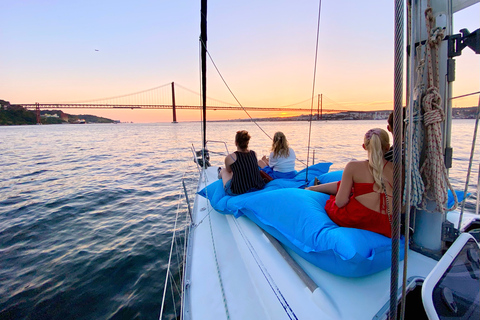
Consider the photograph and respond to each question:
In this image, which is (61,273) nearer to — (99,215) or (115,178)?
(99,215)

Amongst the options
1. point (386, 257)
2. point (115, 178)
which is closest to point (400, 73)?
point (386, 257)

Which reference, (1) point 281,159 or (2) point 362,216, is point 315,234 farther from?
(1) point 281,159

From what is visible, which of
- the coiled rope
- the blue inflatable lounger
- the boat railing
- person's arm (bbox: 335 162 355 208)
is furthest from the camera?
the boat railing

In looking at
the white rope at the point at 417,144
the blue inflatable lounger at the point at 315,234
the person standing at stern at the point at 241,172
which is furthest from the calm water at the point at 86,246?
the white rope at the point at 417,144

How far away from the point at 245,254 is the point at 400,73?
4.76ft

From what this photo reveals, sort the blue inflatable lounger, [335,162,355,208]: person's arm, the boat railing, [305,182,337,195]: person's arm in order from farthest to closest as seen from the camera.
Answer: the boat railing → [305,182,337,195]: person's arm → [335,162,355,208]: person's arm → the blue inflatable lounger

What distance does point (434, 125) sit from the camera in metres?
1.13

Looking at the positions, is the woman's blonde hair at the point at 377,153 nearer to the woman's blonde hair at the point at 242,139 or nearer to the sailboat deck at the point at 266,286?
the sailboat deck at the point at 266,286

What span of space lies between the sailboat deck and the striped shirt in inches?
25.9

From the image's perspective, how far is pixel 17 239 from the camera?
347 cm

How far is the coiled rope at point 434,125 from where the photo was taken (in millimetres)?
1113

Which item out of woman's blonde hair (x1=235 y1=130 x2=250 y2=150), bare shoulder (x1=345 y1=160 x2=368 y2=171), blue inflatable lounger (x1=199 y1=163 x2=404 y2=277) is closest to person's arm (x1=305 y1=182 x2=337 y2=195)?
blue inflatable lounger (x1=199 y1=163 x2=404 y2=277)

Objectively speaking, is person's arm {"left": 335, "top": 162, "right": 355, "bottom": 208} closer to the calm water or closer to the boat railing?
the boat railing

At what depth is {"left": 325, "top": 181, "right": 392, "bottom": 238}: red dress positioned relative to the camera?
146 centimetres
